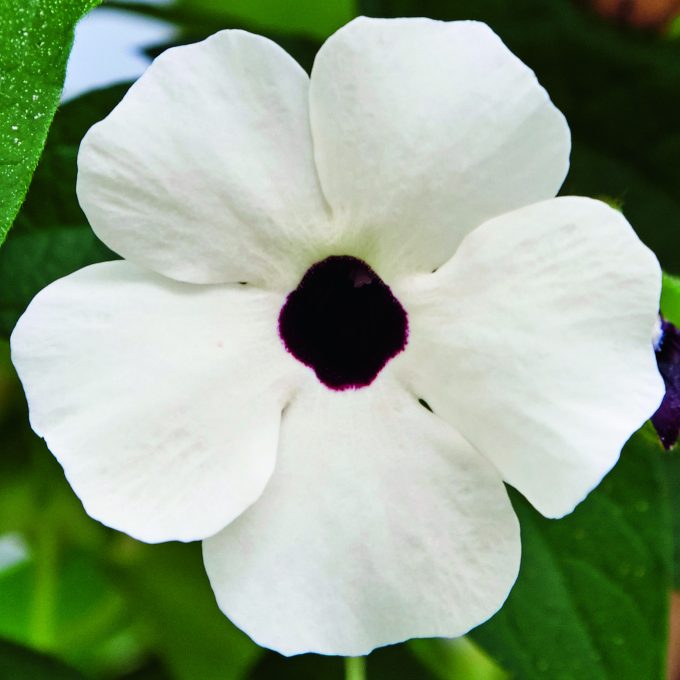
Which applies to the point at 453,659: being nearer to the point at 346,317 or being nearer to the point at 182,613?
the point at 182,613

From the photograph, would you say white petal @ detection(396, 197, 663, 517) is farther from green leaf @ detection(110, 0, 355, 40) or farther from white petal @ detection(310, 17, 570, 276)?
green leaf @ detection(110, 0, 355, 40)

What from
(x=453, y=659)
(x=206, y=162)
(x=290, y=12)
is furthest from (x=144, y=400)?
(x=290, y=12)

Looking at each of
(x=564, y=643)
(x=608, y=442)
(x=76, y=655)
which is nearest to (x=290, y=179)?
A: (x=608, y=442)

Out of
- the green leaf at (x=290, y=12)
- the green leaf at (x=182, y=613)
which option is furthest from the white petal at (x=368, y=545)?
the green leaf at (x=290, y=12)

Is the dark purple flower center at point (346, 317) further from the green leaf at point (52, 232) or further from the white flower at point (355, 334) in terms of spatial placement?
the green leaf at point (52, 232)

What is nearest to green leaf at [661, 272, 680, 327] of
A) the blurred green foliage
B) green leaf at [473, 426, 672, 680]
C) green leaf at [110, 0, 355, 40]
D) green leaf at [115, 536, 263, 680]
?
the blurred green foliage
